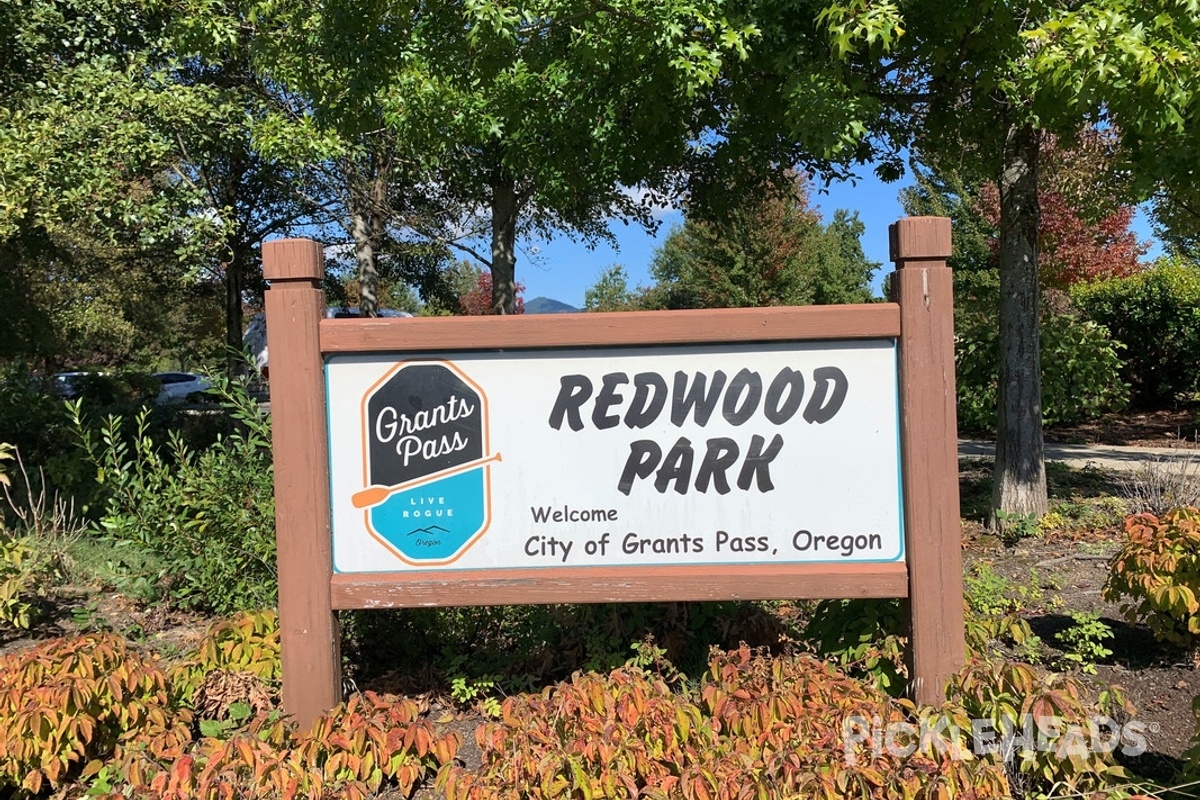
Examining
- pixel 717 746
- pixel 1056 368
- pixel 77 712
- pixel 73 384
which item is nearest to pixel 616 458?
pixel 717 746

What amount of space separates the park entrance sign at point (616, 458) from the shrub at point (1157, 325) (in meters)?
13.3

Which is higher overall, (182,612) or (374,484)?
(374,484)

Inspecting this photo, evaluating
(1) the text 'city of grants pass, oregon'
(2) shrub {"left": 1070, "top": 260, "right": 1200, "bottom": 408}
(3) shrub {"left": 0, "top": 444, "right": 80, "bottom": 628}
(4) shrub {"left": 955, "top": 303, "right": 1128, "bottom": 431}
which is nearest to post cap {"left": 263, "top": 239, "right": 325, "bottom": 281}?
(1) the text 'city of grants pass, oregon'

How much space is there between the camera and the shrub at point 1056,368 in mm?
8922

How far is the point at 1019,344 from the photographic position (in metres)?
6.09

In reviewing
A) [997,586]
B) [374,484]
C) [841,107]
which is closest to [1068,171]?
[841,107]

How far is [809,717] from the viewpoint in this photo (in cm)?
244

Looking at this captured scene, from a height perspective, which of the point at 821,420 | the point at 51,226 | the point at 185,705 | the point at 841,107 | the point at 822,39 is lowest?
the point at 185,705

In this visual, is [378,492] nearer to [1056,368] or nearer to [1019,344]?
[1019,344]

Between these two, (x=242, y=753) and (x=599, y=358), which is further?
(x=599, y=358)

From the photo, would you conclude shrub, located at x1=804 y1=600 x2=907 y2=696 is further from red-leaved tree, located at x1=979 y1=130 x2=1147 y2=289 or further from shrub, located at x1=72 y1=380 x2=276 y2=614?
red-leaved tree, located at x1=979 y1=130 x2=1147 y2=289

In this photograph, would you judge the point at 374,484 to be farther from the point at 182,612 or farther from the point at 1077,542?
the point at 1077,542

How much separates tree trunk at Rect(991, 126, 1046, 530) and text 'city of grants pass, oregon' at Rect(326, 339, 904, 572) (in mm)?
4049

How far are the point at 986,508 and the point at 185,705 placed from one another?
599 centimetres
